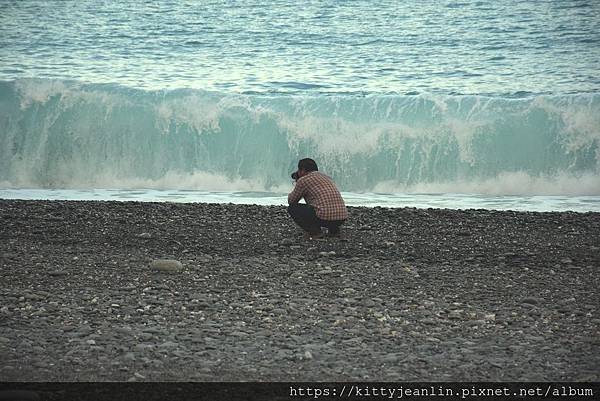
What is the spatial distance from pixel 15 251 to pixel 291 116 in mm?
10597

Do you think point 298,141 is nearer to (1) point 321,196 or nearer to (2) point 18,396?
(1) point 321,196

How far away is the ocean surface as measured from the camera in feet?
58.4

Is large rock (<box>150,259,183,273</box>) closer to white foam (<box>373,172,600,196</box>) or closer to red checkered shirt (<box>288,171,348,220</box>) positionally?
red checkered shirt (<box>288,171,348,220</box>)

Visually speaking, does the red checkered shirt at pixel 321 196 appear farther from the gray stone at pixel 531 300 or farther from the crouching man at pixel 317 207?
the gray stone at pixel 531 300

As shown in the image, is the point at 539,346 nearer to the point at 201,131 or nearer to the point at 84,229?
the point at 84,229

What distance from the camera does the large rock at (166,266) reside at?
30.0 ft

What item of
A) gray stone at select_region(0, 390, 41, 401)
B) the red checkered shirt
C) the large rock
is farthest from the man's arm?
gray stone at select_region(0, 390, 41, 401)

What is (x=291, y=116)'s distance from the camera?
66.0 ft

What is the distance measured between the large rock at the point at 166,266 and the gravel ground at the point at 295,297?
0.26 ft

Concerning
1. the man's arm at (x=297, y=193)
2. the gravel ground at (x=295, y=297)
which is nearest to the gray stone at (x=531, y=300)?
the gravel ground at (x=295, y=297)

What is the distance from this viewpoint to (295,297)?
8.20 metres

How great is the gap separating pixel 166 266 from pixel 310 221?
217 cm

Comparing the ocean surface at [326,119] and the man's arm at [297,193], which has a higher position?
the man's arm at [297,193]

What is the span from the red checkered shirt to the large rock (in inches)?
79.8
